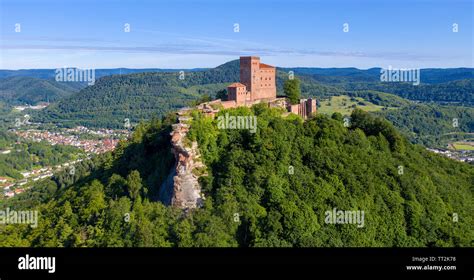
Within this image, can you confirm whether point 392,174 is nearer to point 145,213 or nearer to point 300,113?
point 300,113

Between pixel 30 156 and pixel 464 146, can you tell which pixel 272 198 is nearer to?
pixel 464 146

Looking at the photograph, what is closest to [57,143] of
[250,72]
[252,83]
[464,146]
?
[252,83]

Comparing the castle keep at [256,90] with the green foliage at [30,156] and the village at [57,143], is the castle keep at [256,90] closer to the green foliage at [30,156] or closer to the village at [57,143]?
the village at [57,143]

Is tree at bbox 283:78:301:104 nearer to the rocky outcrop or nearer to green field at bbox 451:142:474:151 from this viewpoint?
the rocky outcrop

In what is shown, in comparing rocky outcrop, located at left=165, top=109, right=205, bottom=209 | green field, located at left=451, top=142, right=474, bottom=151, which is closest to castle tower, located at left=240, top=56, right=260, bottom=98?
rocky outcrop, located at left=165, top=109, right=205, bottom=209

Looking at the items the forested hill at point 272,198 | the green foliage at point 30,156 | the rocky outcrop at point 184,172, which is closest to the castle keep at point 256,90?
the forested hill at point 272,198

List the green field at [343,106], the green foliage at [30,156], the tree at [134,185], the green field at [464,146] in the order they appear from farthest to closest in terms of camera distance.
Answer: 1. the green field at [343,106]
2. the green field at [464,146]
3. the green foliage at [30,156]
4. the tree at [134,185]
